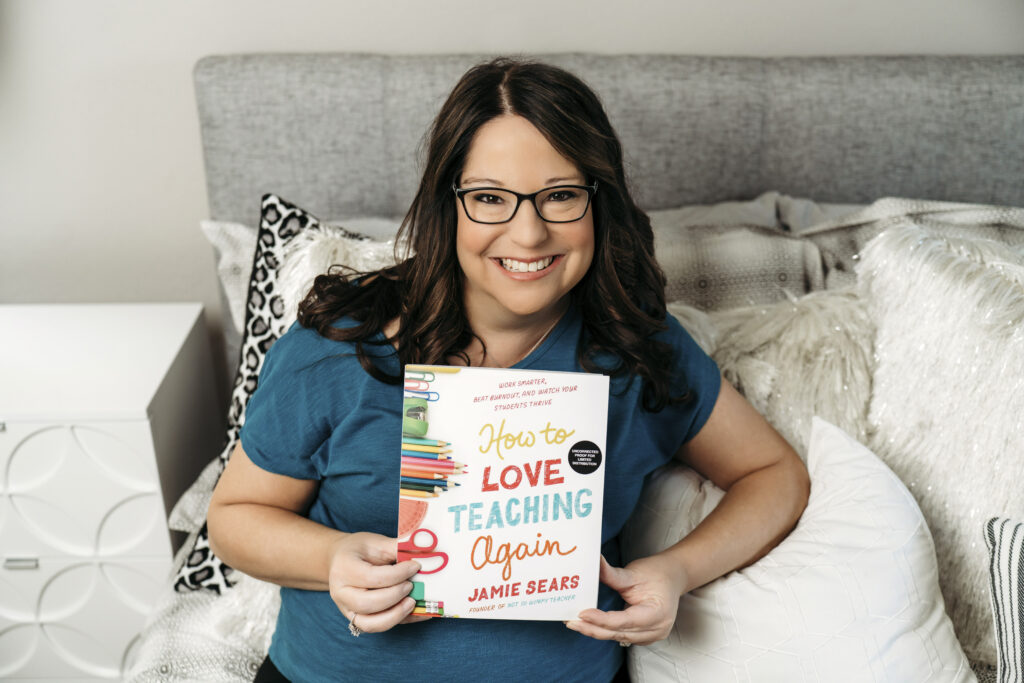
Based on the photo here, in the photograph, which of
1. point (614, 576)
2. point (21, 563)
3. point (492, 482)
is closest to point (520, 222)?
point (492, 482)

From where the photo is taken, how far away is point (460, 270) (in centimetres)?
106

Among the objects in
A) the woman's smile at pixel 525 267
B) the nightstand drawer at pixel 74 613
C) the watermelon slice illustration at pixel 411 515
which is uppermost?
the woman's smile at pixel 525 267

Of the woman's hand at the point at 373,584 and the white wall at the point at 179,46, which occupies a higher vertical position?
the white wall at the point at 179,46

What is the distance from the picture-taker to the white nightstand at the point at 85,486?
1.40 meters

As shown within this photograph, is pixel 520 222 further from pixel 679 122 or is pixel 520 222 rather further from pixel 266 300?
pixel 679 122

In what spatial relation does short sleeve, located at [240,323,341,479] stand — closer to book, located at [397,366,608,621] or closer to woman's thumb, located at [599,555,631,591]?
book, located at [397,366,608,621]

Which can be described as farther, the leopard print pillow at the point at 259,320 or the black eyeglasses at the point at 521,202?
the leopard print pillow at the point at 259,320

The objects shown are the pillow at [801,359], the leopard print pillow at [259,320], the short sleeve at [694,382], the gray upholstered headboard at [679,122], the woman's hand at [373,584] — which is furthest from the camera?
the gray upholstered headboard at [679,122]

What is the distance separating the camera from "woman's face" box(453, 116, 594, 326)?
0.94 m

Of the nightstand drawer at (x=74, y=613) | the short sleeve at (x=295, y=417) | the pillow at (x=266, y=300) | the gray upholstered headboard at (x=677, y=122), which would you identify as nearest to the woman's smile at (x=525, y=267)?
the short sleeve at (x=295, y=417)

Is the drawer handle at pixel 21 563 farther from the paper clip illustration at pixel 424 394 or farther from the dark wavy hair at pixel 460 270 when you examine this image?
the paper clip illustration at pixel 424 394

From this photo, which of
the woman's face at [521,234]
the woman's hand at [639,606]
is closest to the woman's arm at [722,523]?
the woman's hand at [639,606]

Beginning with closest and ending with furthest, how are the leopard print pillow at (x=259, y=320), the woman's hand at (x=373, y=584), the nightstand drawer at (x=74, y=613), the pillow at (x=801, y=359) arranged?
the woman's hand at (x=373, y=584) < the pillow at (x=801, y=359) < the leopard print pillow at (x=259, y=320) < the nightstand drawer at (x=74, y=613)

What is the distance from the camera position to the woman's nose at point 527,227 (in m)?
0.93
